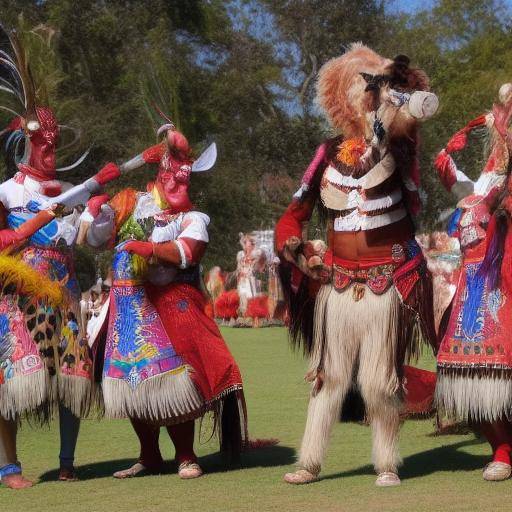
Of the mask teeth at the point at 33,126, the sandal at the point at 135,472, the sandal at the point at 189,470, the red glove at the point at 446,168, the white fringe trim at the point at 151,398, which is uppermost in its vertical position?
the mask teeth at the point at 33,126

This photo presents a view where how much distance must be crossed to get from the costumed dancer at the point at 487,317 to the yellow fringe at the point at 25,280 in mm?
1854

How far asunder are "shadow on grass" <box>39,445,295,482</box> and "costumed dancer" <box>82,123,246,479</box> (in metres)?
0.11

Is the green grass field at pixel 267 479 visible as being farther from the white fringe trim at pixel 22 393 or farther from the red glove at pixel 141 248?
the red glove at pixel 141 248

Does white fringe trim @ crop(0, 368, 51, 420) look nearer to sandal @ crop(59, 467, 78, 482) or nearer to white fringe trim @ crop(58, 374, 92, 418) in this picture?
white fringe trim @ crop(58, 374, 92, 418)

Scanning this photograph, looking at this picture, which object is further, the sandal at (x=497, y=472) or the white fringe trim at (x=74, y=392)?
the white fringe trim at (x=74, y=392)

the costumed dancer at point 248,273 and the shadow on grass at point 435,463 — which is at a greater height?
the costumed dancer at point 248,273

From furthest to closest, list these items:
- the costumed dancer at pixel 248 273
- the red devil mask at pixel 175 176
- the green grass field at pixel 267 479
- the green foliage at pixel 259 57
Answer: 1. the green foliage at pixel 259 57
2. the costumed dancer at pixel 248 273
3. the red devil mask at pixel 175 176
4. the green grass field at pixel 267 479

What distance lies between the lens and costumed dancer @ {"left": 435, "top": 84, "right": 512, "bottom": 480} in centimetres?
511

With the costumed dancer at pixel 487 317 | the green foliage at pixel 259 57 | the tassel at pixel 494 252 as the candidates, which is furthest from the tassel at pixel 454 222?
the green foliage at pixel 259 57

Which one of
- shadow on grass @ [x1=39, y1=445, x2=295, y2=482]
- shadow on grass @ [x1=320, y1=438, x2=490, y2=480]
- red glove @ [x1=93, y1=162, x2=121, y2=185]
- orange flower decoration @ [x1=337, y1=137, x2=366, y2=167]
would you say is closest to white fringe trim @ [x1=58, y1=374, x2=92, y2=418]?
shadow on grass @ [x1=39, y1=445, x2=295, y2=482]

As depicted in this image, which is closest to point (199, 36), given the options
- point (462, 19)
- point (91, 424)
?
point (462, 19)

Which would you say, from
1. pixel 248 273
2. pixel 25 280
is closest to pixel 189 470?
pixel 25 280

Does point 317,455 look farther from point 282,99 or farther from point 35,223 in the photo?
point 282,99

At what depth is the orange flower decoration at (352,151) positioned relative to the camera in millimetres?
5309
